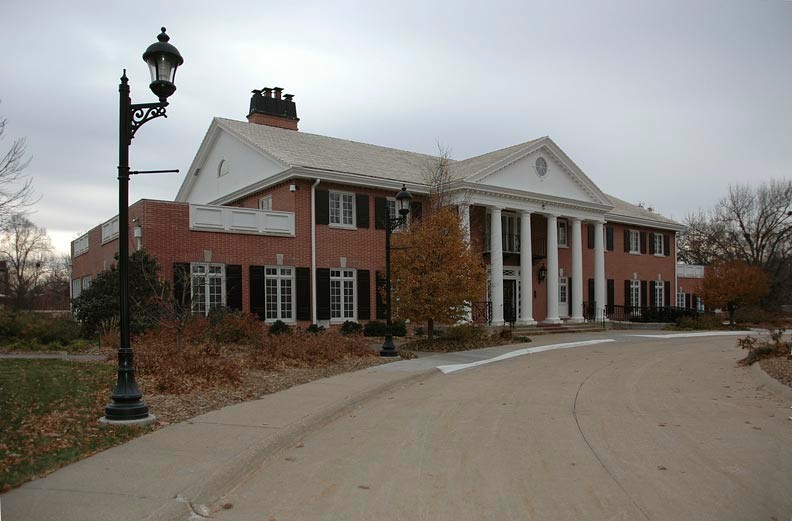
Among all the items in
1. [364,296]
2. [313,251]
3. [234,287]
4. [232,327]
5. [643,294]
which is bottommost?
[232,327]

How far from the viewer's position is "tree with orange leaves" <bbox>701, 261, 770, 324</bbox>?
110ft

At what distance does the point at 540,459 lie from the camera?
6801 millimetres

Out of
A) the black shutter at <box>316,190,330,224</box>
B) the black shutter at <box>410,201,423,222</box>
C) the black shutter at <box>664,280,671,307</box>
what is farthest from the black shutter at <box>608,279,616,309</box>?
the black shutter at <box>316,190,330,224</box>

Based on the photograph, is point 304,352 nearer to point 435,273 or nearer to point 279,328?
point 435,273

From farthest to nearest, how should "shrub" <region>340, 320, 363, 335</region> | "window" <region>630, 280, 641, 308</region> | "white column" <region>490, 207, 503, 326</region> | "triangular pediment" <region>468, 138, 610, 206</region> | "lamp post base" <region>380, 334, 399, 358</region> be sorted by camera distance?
1. "window" <region>630, 280, 641, 308</region>
2. "triangular pediment" <region>468, 138, 610, 206</region>
3. "white column" <region>490, 207, 503, 326</region>
4. "shrub" <region>340, 320, 363, 335</region>
5. "lamp post base" <region>380, 334, 399, 358</region>

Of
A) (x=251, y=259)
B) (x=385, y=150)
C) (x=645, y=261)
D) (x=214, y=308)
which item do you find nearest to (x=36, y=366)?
(x=214, y=308)

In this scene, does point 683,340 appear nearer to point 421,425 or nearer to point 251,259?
point 251,259

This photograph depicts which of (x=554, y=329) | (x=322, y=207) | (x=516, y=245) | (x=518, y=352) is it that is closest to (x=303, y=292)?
(x=322, y=207)

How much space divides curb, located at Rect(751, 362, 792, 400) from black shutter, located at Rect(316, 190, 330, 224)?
14.2 metres

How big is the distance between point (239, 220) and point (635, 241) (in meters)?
24.6

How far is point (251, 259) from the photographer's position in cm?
2161

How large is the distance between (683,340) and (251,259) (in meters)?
16.6

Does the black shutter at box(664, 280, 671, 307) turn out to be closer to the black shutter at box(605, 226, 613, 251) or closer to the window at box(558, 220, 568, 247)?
the black shutter at box(605, 226, 613, 251)

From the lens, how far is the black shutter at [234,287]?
20.9 m
